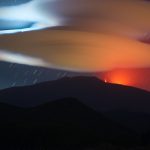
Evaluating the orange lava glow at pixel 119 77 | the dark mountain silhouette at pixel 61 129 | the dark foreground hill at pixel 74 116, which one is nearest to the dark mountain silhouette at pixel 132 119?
the dark foreground hill at pixel 74 116

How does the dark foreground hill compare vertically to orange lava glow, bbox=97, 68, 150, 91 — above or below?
below

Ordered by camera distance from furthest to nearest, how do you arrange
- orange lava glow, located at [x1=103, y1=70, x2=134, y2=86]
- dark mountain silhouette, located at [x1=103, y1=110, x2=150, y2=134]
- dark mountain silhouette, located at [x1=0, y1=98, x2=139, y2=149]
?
orange lava glow, located at [x1=103, y1=70, x2=134, y2=86]
dark mountain silhouette, located at [x1=103, y1=110, x2=150, y2=134]
dark mountain silhouette, located at [x1=0, y1=98, x2=139, y2=149]

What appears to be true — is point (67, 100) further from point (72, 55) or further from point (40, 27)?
point (40, 27)

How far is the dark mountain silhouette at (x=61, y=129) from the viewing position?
2.36m

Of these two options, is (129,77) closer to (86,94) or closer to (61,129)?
(86,94)

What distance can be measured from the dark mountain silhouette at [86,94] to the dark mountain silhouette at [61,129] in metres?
0.40

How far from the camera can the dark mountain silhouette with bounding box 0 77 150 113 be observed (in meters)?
3.26

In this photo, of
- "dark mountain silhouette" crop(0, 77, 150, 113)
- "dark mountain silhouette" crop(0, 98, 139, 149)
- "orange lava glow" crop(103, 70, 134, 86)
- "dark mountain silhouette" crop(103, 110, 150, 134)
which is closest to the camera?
"dark mountain silhouette" crop(0, 98, 139, 149)

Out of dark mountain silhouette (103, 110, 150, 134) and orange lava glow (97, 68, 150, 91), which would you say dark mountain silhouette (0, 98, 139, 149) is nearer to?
→ dark mountain silhouette (103, 110, 150, 134)

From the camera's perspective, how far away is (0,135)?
2.43m

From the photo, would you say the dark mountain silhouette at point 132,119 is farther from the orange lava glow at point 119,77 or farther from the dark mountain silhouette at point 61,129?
the orange lava glow at point 119,77

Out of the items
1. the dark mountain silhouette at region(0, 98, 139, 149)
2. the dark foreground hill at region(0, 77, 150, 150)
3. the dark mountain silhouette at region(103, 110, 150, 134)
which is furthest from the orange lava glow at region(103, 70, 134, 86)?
the dark mountain silhouette at region(0, 98, 139, 149)

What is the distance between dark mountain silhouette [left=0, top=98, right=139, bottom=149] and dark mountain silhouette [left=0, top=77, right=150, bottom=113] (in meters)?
0.40

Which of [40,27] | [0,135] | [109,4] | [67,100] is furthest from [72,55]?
[0,135]
